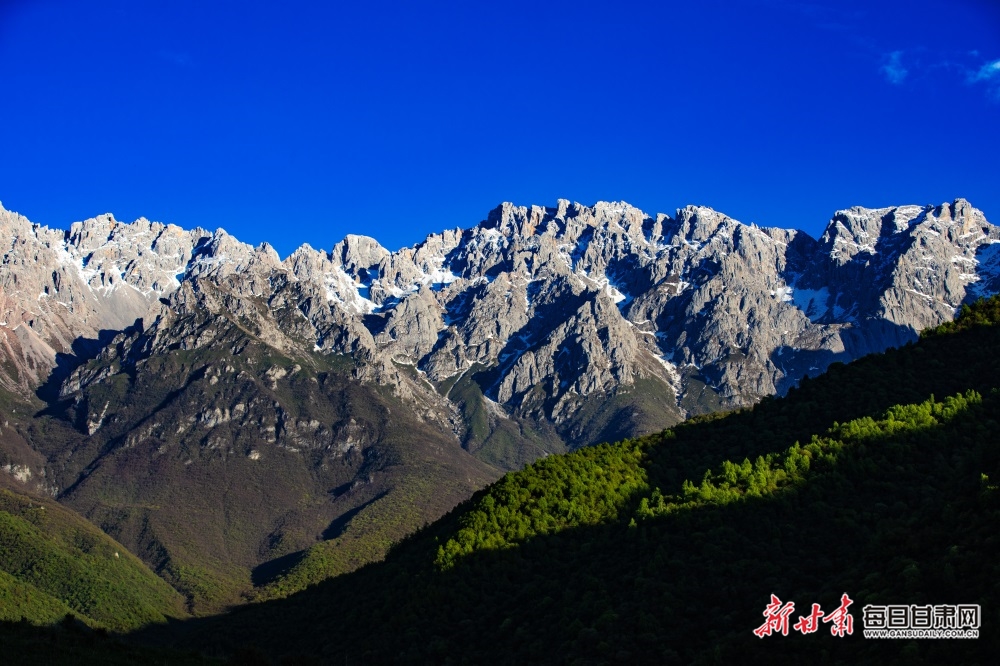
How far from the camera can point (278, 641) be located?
109500 mm

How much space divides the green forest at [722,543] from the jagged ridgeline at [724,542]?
0.19 m

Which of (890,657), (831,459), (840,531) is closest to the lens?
(890,657)

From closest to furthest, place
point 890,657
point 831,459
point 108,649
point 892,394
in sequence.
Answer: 1. point 890,657
2. point 108,649
3. point 831,459
4. point 892,394

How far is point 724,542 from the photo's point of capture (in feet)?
267

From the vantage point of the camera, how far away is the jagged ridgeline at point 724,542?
61.9 metres

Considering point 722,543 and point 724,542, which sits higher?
point 724,542

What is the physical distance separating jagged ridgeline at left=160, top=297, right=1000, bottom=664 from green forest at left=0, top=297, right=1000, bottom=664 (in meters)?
0.19

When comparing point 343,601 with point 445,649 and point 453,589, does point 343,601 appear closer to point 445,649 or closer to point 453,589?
point 453,589

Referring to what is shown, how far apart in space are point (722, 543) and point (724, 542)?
0.64 feet

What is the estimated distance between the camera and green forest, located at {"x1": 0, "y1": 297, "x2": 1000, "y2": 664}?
61812 mm

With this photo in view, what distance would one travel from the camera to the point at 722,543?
8144 cm

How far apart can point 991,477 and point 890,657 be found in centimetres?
2250

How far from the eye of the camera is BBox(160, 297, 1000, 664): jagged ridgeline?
61.9m

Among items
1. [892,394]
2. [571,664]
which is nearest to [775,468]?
[892,394]
